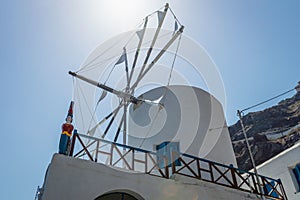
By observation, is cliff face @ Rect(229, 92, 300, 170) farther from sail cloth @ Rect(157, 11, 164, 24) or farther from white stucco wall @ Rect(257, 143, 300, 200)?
sail cloth @ Rect(157, 11, 164, 24)

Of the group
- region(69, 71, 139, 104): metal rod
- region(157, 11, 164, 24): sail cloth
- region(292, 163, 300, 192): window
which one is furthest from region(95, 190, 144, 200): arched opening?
region(157, 11, 164, 24): sail cloth

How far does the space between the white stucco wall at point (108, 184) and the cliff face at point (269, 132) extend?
2686cm

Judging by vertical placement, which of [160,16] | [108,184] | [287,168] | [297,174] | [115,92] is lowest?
[108,184]

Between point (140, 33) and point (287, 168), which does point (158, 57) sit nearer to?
point (140, 33)

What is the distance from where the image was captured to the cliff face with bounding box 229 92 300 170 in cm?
3341

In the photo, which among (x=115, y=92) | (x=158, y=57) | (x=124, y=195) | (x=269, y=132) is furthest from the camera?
(x=269, y=132)

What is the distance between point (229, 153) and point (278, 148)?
24.1 m

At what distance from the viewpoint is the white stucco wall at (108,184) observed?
6.60 meters

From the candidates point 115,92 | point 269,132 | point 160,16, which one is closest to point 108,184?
point 115,92

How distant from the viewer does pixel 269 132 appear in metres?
41.9

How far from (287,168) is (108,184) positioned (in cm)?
926

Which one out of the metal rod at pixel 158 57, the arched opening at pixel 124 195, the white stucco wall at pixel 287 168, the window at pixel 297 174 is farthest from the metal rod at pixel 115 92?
the window at pixel 297 174

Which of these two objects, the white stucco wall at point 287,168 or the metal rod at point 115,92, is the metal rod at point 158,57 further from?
the white stucco wall at point 287,168

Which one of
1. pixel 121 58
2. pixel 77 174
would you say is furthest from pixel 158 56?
pixel 77 174
